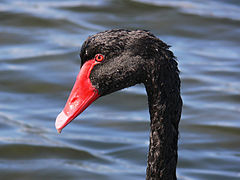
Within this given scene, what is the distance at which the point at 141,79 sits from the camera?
509cm

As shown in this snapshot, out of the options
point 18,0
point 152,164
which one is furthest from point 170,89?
point 18,0

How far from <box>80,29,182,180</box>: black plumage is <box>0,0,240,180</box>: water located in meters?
2.00

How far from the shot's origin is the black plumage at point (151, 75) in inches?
195

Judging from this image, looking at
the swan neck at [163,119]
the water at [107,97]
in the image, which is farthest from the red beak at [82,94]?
the water at [107,97]

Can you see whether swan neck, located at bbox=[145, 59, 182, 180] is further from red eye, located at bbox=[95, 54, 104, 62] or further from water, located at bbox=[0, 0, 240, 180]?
water, located at bbox=[0, 0, 240, 180]

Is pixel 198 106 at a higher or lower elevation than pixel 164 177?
higher

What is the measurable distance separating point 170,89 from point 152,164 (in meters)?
0.61

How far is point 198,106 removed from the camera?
8.99 meters

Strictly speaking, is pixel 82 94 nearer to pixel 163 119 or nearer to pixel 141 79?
pixel 141 79

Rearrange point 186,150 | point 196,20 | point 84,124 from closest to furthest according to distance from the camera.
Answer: point 186,150 < point 84,124 < point 196,20

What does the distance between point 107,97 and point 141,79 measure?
4.09 m

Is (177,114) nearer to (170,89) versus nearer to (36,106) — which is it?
(170,89)

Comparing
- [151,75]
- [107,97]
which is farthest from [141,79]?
Answer: [107,97]

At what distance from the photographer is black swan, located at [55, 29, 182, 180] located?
16.3ft
